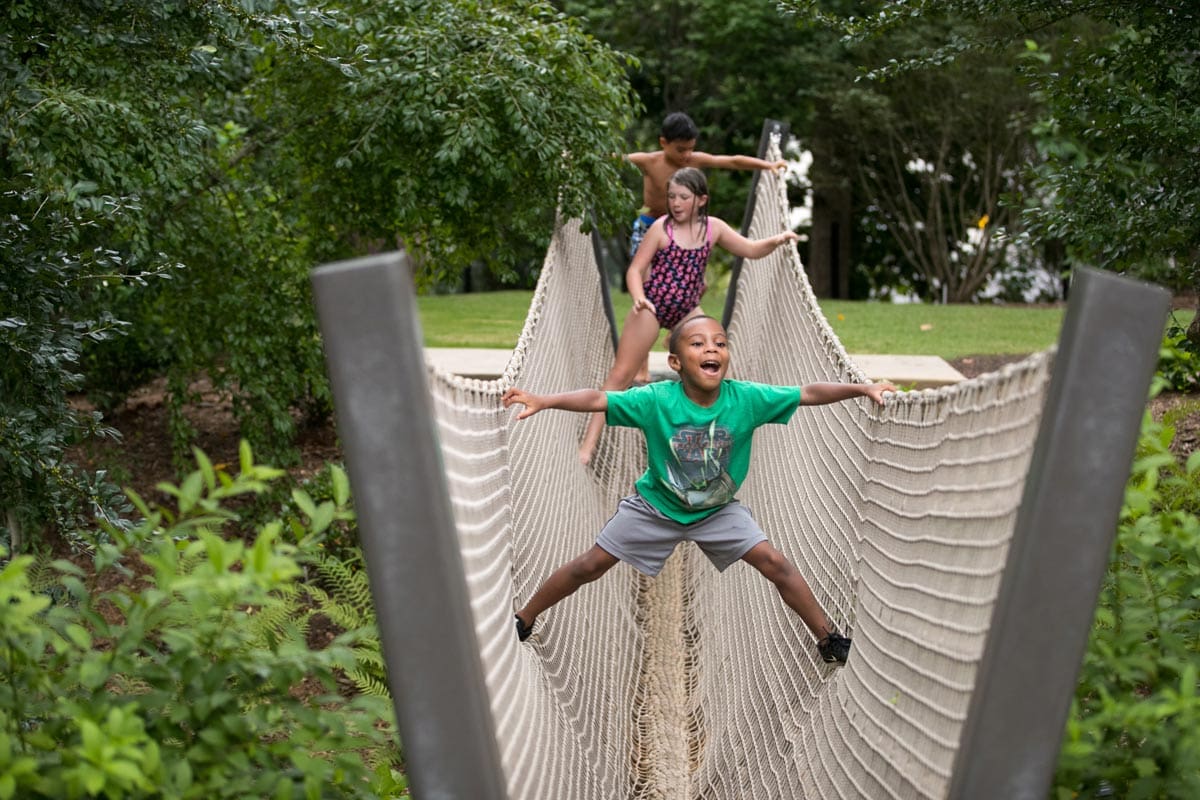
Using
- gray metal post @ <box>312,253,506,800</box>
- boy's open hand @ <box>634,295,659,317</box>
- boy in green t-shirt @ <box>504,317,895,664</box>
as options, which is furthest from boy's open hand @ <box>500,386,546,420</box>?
boy's open hand @ <box>634,295,659,317</box>

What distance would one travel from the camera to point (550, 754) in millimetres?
2469

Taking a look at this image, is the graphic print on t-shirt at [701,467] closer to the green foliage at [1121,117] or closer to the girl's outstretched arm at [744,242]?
the girl's outstretched arm at [744,242]

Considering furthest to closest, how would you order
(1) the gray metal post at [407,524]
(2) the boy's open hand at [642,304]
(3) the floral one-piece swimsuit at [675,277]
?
(3) the floral one-piece swimsuit at [675,277] < (2) the boy's open hand at [642,304] < (1) the gray metal post at [407,524]

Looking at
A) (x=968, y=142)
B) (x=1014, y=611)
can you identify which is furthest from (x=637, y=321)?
(x=968, y=142)

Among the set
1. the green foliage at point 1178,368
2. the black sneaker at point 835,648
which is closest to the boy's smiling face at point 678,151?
the green foliage at point 1178,368

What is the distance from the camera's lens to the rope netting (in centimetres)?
202

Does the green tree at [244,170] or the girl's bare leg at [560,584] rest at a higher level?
the green tree at [244,170]

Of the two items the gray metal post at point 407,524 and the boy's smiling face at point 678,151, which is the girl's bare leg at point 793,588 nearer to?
the gray metal post at point 407,524

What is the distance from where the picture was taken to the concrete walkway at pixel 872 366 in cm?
660

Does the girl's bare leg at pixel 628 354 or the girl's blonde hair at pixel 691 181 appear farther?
the girl's bare leg at pixel 628 354

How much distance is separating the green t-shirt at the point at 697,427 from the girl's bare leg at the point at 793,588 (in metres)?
0.16

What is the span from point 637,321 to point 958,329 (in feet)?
19.0

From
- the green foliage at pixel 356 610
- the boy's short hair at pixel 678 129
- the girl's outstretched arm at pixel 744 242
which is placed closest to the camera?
the green foliage at pixel 356 610

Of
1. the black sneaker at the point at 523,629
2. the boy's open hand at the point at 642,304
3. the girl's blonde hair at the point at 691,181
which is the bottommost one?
the black sneaker at the point at 523,629
